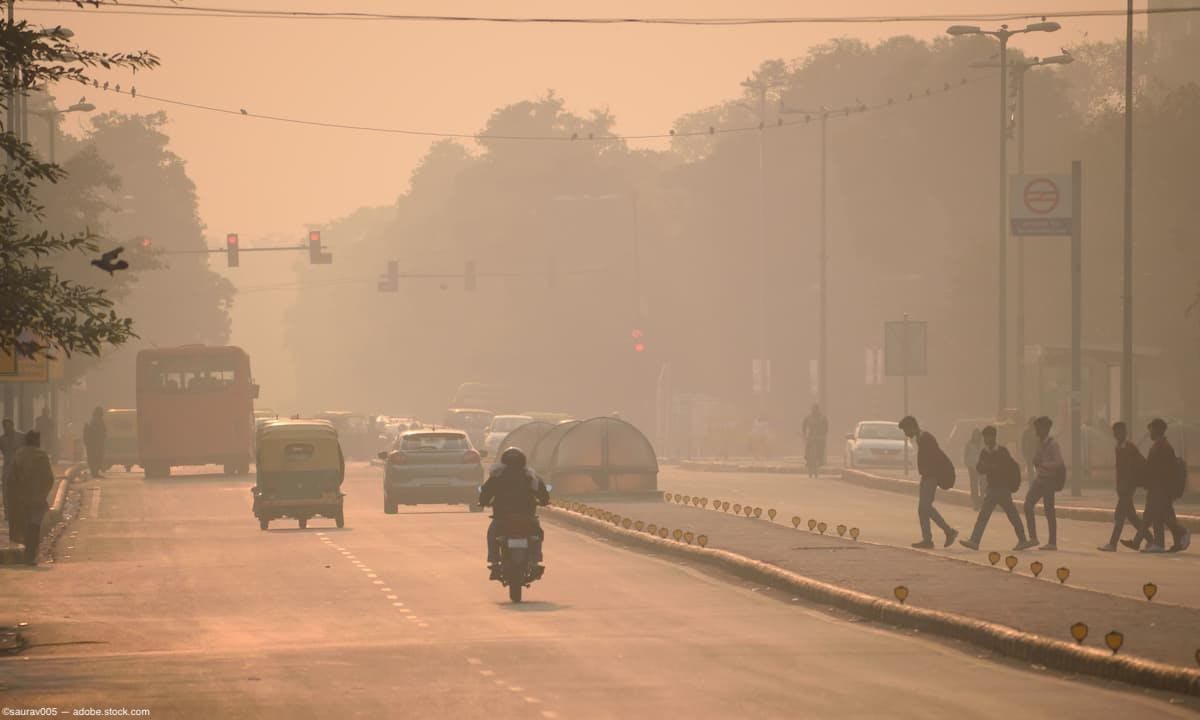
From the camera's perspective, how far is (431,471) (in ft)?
140

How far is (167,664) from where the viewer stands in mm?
17078

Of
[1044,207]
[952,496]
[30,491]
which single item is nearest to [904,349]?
[1044,207]

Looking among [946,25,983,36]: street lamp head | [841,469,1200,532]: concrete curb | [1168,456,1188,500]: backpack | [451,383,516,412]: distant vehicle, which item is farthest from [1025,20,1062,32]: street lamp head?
[451,383,516,412]: distant vehicle

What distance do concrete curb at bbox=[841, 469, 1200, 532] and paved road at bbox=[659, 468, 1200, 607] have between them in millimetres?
417

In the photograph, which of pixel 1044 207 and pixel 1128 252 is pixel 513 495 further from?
pixel 1044 207

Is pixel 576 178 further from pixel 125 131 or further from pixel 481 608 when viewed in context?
pixel 481 608

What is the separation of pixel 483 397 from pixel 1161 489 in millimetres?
91227

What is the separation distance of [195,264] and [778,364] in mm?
33945

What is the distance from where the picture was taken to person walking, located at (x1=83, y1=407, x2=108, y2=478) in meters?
59.8

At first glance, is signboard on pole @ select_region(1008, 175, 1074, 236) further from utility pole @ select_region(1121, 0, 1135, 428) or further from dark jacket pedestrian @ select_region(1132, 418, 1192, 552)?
dark jacket pedestrian @ select_region(1132, 418, 1192, 552)

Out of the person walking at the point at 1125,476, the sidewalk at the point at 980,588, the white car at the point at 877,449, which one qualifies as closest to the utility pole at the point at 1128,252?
the sidewalk at the point at 980,588

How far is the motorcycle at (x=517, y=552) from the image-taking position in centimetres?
2278

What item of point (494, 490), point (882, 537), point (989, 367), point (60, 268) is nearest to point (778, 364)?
point (989, 367)

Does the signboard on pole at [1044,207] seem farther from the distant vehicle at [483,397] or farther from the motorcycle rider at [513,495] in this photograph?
the distant vehicle at [483,397]
